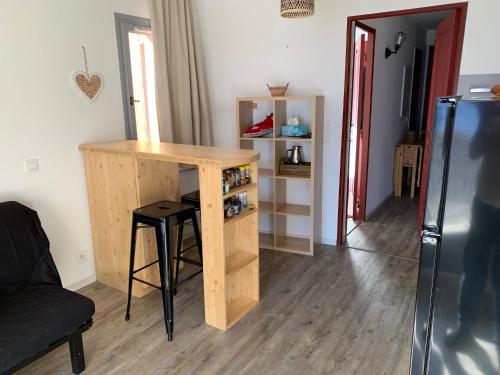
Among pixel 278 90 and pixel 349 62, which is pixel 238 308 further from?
pixel 349 62

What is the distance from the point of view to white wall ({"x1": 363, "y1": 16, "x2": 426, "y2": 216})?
4336mm

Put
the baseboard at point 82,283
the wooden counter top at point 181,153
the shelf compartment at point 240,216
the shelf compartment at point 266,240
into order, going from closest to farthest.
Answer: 1. the wooden counter top at point 181,153
2. the shelf compartment at point 240,216
3. the baseboard at point 82,283
4. the shelf compartment at point 266,240

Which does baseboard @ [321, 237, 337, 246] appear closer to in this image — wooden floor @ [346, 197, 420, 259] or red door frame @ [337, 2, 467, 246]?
red door frame @ [337, 2, 467, 246]

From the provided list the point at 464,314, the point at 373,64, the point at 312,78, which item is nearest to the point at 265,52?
the point at 312,78

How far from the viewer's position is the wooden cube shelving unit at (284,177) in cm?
340

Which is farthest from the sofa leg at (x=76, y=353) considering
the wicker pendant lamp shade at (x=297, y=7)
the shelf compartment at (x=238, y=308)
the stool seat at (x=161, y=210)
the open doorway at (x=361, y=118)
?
the open doorway at (x=361, y=118)

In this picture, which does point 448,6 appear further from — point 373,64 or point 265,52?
point 265,52

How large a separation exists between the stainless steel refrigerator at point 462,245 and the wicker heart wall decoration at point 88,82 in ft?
8.32

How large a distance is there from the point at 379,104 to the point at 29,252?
12.8 ft

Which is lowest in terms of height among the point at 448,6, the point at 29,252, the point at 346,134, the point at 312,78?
the point at 29,252

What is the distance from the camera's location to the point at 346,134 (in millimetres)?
3492

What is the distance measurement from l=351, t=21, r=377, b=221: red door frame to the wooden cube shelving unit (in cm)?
92

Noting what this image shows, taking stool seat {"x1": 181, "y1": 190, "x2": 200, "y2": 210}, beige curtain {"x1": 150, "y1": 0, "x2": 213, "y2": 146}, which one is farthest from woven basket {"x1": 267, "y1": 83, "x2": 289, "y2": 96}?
stool seat {"x1": 181, "y1": 190, "x2": 200, "y2": 210}

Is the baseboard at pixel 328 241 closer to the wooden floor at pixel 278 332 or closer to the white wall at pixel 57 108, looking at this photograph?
the wooden floor at pixel 278 332
